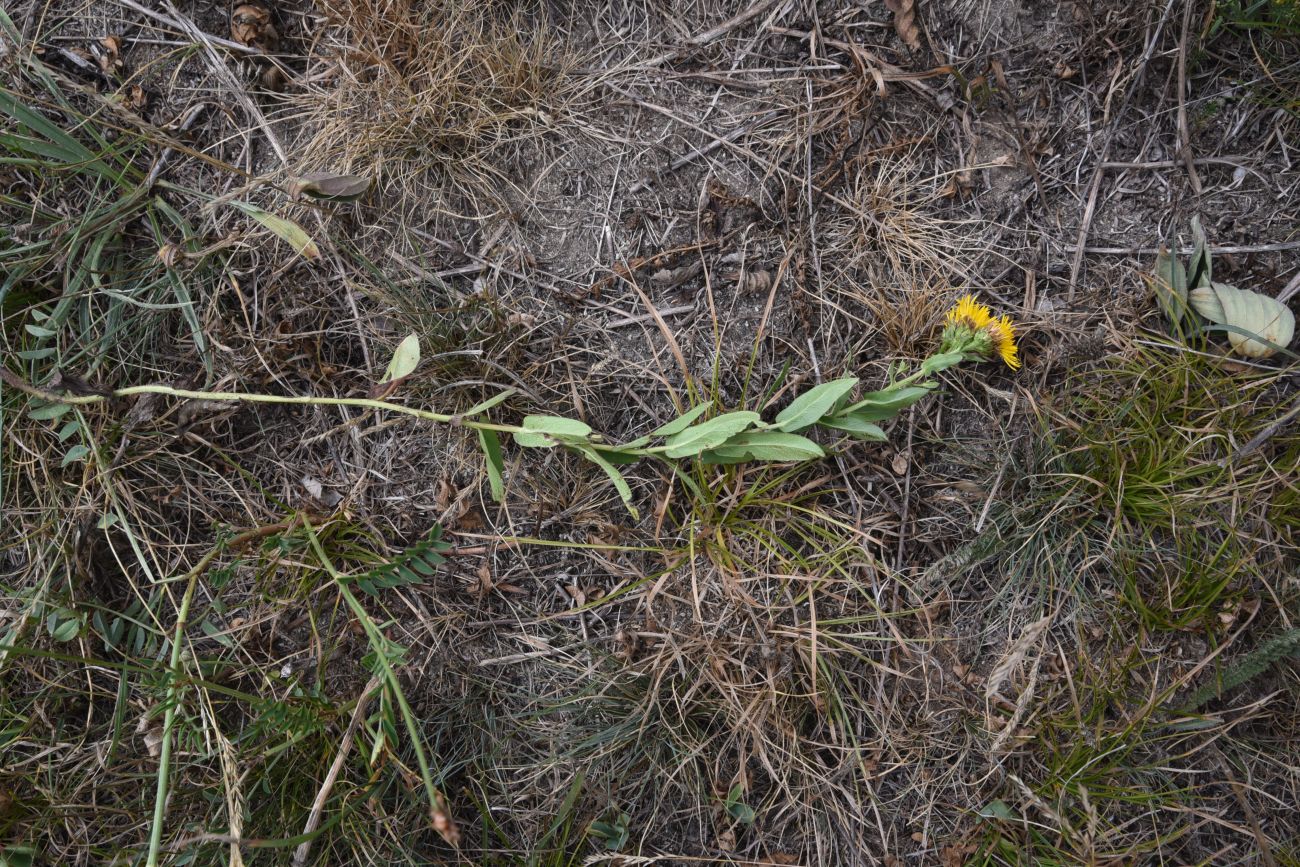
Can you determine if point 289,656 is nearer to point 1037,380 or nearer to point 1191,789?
point 1037,380

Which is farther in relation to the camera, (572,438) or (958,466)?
(958,466)

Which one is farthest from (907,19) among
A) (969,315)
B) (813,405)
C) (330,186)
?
(330,186)

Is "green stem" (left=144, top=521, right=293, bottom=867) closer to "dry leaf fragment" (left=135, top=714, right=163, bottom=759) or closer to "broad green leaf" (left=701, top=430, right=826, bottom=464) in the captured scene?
"dry leaf fragment" (left=135, top=714, right=163, bottom=759)

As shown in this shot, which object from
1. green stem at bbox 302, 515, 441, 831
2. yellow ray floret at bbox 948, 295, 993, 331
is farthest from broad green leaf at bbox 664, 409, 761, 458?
green stem at bbox 302, 515, 441, 831

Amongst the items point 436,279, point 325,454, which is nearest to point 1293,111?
point 436,279

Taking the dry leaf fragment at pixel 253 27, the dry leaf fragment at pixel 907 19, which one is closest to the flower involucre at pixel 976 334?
the dry leaf fragment at pixel 907 19

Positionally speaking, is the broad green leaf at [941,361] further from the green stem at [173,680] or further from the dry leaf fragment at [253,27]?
the dry leaf fragment at [253,27]
